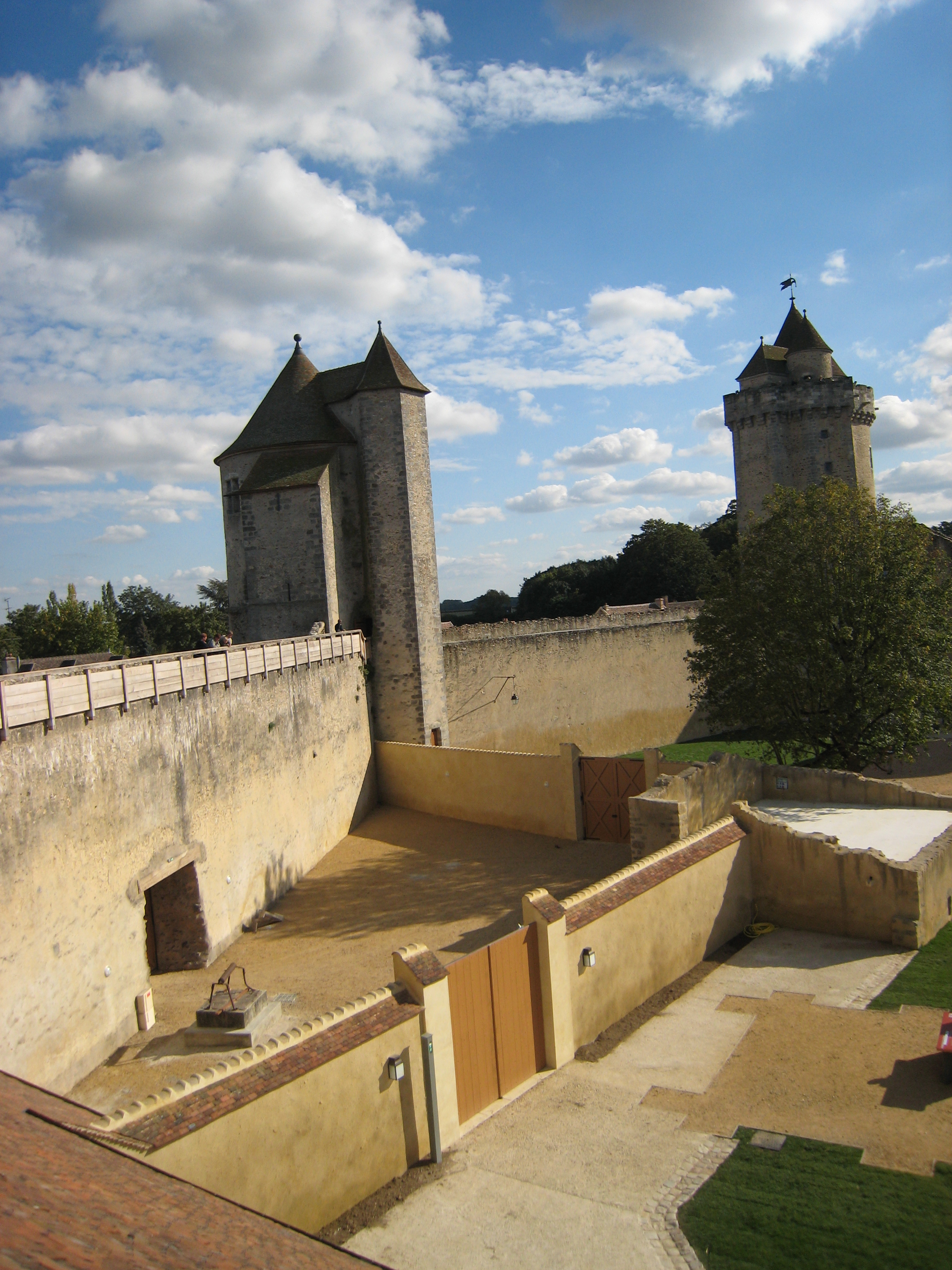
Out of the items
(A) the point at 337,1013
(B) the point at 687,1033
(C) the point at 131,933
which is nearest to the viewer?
(A) the point at 337,1013

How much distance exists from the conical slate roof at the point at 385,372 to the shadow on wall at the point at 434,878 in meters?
11.9

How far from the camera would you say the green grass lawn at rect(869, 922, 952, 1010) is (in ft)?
38.5

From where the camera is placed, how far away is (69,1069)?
420 inches

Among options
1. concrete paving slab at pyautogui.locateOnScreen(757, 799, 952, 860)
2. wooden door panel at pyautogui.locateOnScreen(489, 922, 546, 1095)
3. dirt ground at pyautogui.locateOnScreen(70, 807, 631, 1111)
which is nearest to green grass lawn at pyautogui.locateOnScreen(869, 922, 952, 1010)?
concrete paving slab at pyautogui.locateOnScreen(757, 799, 952, 860)

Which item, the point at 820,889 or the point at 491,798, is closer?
the point at 820,889

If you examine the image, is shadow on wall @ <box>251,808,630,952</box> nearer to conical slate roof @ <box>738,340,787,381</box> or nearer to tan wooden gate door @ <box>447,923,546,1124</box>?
tan wooden gate door @ <box>447,923,546,1124</box>

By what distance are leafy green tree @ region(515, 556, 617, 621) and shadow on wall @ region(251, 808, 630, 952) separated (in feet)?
134

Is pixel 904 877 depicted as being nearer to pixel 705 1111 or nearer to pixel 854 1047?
pixel 854 1047

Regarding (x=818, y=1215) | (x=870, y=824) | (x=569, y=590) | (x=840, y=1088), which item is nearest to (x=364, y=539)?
(x=870, y=824)

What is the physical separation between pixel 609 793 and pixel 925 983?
8.28 meters

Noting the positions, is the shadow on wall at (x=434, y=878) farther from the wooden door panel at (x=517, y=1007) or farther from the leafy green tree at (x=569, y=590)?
the leafy green tree at (x=569, y=590)

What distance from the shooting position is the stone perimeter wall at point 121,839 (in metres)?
10.2

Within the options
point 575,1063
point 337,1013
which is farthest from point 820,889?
point 337,1013

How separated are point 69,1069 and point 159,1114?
15.9 feet
